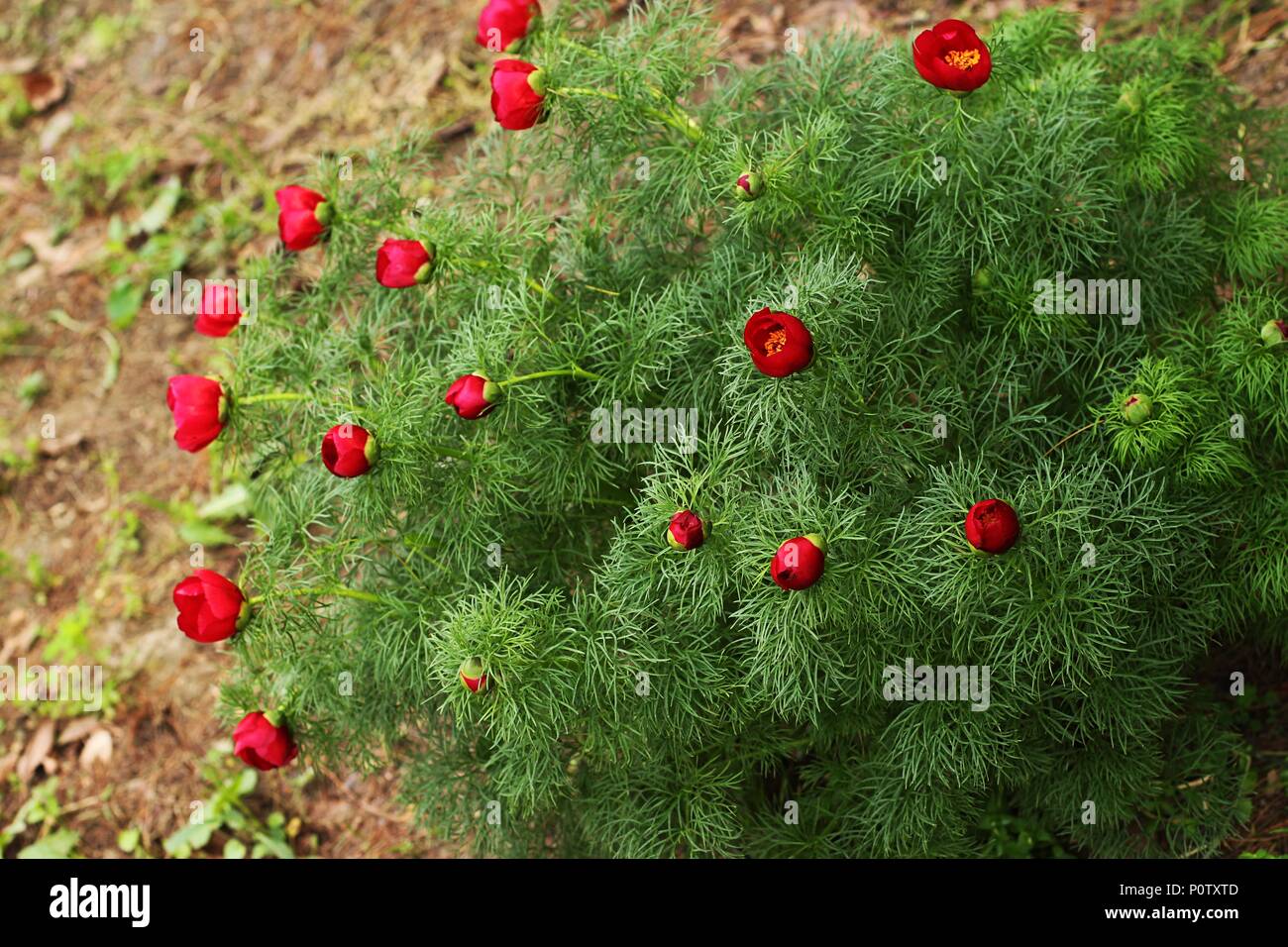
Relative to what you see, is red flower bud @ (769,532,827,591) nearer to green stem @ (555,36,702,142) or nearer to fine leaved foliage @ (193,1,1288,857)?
fine leaved foliage @ (193,1,1288,857)

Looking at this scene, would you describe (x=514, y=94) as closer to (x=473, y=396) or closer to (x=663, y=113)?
(x=663, y=113)

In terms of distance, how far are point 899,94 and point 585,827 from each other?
1.53 m

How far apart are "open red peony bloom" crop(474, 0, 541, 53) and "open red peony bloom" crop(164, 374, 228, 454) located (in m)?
0.85

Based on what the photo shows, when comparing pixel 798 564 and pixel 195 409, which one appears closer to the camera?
pixel 798 564

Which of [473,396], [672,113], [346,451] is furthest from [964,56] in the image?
[346,451]

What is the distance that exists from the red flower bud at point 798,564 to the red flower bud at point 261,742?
1.03 m

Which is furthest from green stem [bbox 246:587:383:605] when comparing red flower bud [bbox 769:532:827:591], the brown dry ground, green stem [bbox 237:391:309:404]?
the brown dry ground

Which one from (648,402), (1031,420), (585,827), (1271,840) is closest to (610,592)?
(648,402)

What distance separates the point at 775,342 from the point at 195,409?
1076 millimetres

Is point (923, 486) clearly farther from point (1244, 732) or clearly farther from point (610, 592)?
point (1244, 732)

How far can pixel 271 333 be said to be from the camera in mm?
2469

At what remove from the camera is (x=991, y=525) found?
1785 millimetres

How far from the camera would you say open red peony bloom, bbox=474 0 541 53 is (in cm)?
229

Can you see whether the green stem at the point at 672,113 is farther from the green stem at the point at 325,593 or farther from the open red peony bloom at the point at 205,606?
the open red peony bloom at the point at 205,606
